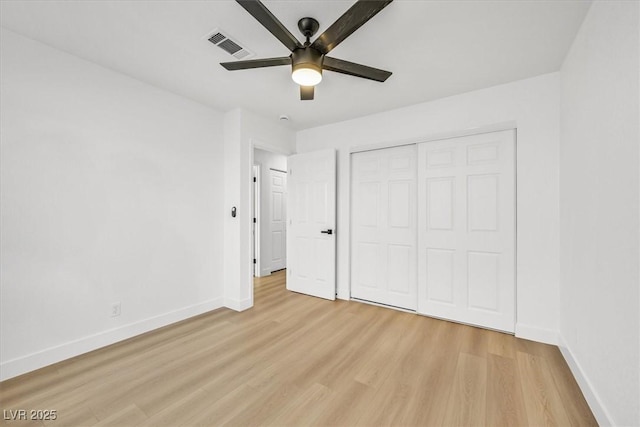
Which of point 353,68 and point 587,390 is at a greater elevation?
point 353,68

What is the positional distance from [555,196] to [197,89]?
3.76 metres

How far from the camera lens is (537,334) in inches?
98.7

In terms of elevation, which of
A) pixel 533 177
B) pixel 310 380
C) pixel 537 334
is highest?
pixel 533 177

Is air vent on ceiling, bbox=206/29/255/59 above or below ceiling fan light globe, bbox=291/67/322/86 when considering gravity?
above

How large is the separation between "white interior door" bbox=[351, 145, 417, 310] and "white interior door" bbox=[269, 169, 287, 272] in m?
2.17

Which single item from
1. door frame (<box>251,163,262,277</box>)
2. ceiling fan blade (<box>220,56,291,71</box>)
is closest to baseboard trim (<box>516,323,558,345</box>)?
ceiling fan blade (<box>220,56,291,71</box>)

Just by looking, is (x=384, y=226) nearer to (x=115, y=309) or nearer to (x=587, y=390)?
(x=587, y=390)

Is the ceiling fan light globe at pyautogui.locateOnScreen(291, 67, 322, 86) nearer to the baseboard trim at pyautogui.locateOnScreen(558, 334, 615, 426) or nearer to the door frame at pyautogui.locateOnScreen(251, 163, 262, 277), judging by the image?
the baseboard trim at pyautogui.locateOnScreen(558, 334, 615, 426)

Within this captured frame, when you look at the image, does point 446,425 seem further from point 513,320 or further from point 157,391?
point 157,391

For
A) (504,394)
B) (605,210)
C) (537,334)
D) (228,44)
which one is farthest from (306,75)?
(537,334)

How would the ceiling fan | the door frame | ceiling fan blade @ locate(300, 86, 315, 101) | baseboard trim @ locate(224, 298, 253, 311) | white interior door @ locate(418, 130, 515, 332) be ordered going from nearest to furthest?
1. the ceiling fan
2. ceiling fan blade @ locate(300, 86, 315, 101)
3. white interior door @ locate(418, 130, 515, 332)
4. baseboard trim @ locate(224, 298, 253, 311)
5. the door frame

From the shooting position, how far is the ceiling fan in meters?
1.33

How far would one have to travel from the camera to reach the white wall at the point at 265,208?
5.12 metres

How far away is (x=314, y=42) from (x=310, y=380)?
235 centimetres
